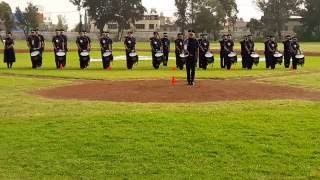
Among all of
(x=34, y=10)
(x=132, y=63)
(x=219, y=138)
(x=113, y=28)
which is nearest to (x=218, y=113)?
(x=219, y=138)

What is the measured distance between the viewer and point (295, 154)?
945 cm

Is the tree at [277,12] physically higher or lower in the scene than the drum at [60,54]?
higher

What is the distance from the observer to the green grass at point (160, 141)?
8.77 metres

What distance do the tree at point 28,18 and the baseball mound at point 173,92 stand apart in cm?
9347

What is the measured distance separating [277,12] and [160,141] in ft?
327

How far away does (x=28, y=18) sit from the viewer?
10938 cm

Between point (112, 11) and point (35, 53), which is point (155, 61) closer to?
point (35, 53)

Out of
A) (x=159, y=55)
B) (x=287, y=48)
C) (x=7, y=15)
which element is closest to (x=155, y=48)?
(x=159, y=55)

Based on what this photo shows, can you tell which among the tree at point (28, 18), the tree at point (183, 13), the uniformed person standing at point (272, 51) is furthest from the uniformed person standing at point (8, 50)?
the tree at point (28, 18)

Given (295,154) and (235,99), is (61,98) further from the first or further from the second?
(295,154)

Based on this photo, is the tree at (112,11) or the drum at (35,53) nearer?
the drum at (35,53)

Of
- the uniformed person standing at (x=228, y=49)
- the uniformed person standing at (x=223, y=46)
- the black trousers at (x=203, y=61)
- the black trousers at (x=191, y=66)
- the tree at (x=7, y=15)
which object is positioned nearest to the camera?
the black trousers at (x=191, y=66)

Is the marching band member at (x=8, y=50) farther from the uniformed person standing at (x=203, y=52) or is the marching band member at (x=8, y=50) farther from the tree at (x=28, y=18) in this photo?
the tree at (x=28, y=18)

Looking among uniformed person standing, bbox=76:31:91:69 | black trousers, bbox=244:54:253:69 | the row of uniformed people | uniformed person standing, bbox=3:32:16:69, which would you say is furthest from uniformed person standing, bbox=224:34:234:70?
uniformed person standing, bbox=3:32:16:69
